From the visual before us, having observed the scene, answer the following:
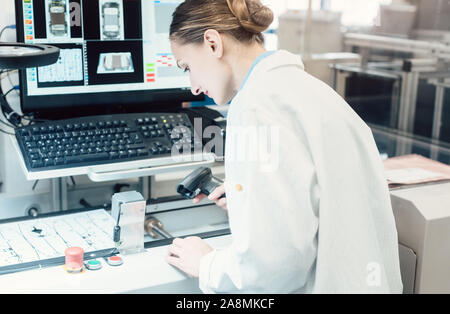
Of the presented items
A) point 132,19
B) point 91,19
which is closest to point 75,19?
point 91,19

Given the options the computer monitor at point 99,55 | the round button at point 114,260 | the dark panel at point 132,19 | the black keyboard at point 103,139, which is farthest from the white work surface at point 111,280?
the dark panel at point 132,19

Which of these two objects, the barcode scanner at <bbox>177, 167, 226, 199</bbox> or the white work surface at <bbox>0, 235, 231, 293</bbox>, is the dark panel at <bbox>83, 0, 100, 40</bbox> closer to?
the barcode scanner at <bbox>177, 167, 226, 199</bbox>

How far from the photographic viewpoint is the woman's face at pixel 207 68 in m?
1.02

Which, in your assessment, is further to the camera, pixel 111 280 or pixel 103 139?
pixel 103 139

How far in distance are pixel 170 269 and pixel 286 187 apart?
13.0 inches

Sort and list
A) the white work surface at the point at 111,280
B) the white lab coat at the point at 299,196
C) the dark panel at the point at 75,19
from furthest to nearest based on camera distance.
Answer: the dark panel at the point at 75,19
the white work surface at the point at 111,280
the white lab coat at the point at 299,196

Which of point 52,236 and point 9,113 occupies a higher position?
point 9,113

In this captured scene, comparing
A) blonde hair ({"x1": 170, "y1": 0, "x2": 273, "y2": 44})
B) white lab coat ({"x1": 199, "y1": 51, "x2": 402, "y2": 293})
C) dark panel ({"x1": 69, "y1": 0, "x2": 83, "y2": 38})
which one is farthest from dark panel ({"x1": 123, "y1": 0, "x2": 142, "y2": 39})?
white lab coat ({"x1": 199, "y1": 51, "x2": 402, "y2": 293})

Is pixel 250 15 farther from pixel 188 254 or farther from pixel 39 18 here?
pixel 39 18

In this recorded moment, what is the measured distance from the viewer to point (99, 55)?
56.2 inches

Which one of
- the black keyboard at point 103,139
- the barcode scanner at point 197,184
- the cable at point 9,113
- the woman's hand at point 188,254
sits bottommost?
the woman's hand at point 188,254

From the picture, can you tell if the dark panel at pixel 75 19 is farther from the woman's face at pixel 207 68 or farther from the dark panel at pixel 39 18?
the woman's face at pixel 207 68

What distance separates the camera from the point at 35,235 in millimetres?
1204

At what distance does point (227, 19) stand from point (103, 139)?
507 mm
